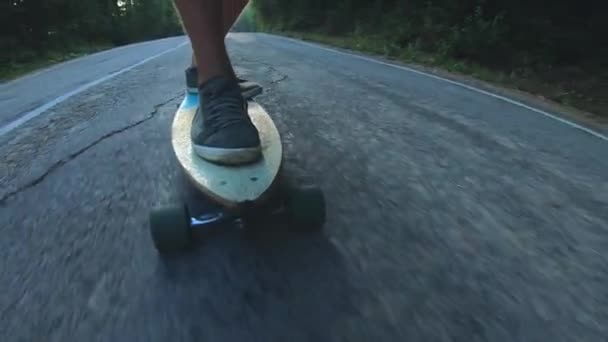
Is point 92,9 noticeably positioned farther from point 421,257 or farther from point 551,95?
point 421,257

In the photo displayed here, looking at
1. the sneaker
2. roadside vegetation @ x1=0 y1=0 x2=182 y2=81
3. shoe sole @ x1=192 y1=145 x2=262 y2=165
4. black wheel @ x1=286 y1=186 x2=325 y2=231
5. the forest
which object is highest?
the sneaker

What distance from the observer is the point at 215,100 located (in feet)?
6.53

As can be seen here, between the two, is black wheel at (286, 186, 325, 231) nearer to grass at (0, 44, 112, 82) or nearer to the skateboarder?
the skateboarder

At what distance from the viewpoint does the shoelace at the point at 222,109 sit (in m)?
1.90

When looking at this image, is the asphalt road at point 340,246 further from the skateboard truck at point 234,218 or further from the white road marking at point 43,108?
the white road marking at point 43,108

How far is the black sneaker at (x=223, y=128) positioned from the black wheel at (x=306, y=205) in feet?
0.74

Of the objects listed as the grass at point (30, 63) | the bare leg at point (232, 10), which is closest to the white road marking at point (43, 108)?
the bare leg at point (232, 10)

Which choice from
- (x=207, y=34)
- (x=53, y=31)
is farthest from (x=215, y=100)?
(x=53, y=31)

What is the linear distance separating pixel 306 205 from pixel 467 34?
33.3 feet

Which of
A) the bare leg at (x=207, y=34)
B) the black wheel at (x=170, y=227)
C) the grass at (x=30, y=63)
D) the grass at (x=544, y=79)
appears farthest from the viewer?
the grass at (x=30, y=63)

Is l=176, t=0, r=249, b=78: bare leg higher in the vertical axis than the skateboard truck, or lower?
higher

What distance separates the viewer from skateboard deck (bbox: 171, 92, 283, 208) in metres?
1.64

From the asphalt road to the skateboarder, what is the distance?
29 cm

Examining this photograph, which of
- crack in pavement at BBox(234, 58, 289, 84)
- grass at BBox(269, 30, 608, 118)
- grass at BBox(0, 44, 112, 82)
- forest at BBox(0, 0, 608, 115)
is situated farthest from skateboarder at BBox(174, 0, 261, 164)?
grass at BBox(0, 44, 112, 82)
